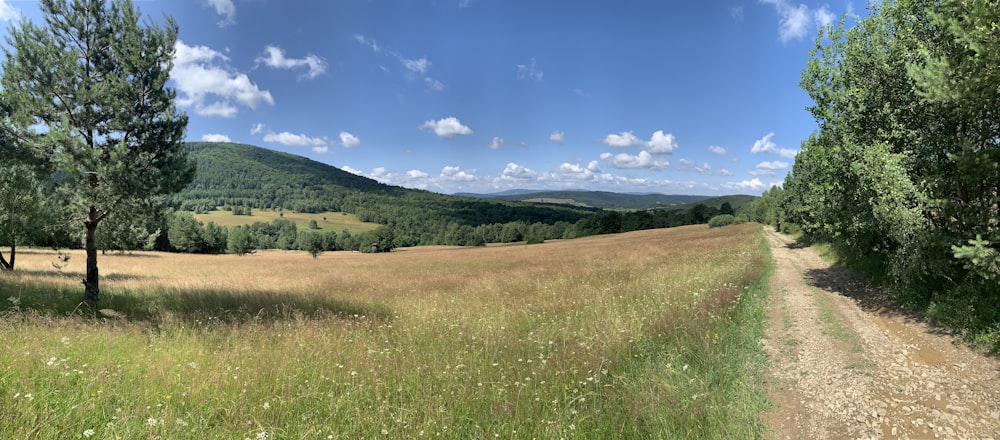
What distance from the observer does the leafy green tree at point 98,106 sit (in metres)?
9.36

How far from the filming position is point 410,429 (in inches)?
171

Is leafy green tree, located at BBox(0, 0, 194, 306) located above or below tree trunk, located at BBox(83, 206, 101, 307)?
above

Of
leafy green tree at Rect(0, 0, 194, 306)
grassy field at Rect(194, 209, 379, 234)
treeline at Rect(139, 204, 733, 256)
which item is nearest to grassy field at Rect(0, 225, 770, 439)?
leafy green tree at Rect(0, 0, 194, 306)

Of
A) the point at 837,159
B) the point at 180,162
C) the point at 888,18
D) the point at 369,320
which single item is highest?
the point at 888,18

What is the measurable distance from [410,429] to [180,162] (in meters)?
11.2

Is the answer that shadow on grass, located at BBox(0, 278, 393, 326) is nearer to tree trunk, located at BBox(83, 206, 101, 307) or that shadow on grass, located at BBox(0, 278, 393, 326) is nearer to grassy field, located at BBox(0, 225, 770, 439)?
grassy field, located at BBox(0, 225, 770, 439)

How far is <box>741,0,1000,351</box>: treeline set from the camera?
663 centimetres

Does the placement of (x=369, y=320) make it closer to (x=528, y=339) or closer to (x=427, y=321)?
(x=427, y=321)

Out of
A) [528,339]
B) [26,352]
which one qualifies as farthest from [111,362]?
[528,339]

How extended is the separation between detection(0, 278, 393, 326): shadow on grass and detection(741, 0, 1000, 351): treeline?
12.3m

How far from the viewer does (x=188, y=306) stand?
11453mm

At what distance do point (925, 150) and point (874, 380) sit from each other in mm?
7777

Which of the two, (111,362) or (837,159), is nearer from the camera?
(111,362)

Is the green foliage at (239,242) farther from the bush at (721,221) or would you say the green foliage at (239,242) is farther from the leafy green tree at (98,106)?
the bush at (721,221)
